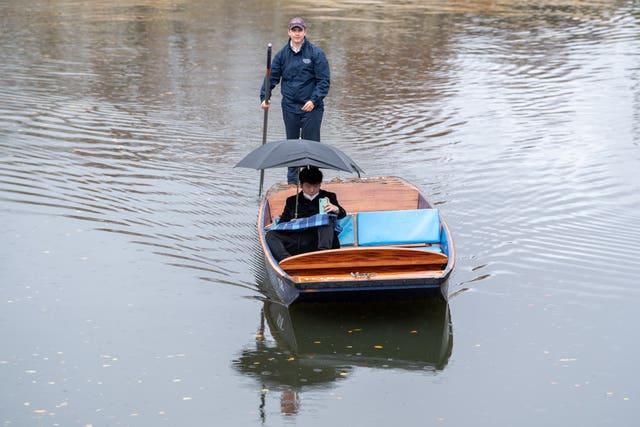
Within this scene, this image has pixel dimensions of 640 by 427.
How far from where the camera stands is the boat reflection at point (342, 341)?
8359 mm

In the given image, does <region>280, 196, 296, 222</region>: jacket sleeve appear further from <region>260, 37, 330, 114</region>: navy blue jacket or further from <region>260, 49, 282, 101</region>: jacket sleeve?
<region>260, 49, 282, 101</region>: jacket sleeve

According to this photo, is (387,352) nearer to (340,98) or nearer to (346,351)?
(346,351)

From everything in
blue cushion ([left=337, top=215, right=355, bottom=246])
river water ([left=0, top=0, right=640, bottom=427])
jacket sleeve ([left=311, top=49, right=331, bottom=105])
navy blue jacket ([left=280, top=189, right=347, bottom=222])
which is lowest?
river water ([left=0, top=0, right=640, bottom=427])

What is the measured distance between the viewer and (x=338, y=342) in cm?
898

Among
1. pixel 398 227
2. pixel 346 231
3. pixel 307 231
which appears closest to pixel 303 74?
pixel 346 231

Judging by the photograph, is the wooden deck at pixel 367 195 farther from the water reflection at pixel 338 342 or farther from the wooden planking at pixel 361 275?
the wooden planking at pixel 361 275

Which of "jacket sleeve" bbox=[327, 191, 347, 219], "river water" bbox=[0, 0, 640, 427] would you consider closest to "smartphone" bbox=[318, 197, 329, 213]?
"jacket sleeve" bbox=[327, 191, 347, 219]

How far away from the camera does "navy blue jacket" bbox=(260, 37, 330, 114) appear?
12.8 metres

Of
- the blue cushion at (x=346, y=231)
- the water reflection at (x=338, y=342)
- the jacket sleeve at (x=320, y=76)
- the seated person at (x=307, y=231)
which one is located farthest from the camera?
the jacket sleeve at (x=320, y=76)

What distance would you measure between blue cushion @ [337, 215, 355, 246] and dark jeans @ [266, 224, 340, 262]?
21.9 inches

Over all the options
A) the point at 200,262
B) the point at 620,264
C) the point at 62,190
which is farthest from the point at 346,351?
the point at 62,190

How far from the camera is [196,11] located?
37.3 meters

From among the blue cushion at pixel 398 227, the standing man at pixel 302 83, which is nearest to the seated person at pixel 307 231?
the blue cushion at pixel 398 227

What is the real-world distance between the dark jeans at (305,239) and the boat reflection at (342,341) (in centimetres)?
56
